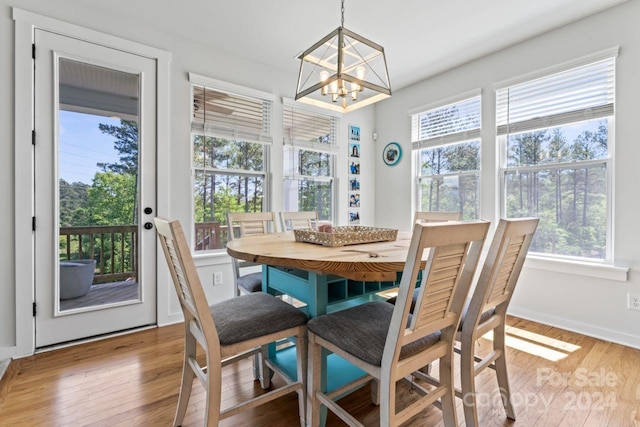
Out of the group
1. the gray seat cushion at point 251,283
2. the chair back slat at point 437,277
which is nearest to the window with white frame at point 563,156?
the chair back slat at point 437,277

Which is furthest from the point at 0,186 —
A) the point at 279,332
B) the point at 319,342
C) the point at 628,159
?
the point at 628,159

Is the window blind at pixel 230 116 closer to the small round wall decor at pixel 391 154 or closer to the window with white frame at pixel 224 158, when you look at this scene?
the window with white frame at pixel 224 158

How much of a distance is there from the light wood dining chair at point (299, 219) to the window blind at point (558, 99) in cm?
209

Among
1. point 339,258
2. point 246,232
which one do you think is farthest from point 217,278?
point 339,258

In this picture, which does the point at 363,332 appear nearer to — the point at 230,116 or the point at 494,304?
the point at 494,304

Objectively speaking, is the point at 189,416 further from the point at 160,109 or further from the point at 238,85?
the point at 238,85

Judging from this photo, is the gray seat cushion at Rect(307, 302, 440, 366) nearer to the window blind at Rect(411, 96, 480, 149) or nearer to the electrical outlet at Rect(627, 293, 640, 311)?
the electrical outlet at Rect(627, 293, 640, 311)

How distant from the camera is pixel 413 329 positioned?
1.06 m

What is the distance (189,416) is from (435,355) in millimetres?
1262

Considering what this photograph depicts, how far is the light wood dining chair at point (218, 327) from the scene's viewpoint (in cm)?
116

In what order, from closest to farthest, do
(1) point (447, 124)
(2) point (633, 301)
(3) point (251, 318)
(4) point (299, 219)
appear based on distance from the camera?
1. (3) point (251, 318)
2. (2) point (633, 301)
3. (4) point (299, 219)
4. (1) point (447, 124)

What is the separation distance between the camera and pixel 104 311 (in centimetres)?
251

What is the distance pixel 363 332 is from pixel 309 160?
284 cm

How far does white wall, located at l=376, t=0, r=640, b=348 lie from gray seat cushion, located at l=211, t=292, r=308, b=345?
2.55 meters
